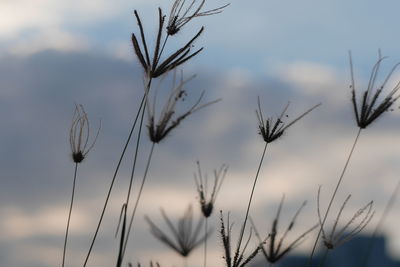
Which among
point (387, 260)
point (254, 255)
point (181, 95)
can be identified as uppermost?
point (387, 260)

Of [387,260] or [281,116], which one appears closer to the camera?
[281,116]

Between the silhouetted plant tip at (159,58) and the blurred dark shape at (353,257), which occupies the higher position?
the blurred dark shape at (353,257)

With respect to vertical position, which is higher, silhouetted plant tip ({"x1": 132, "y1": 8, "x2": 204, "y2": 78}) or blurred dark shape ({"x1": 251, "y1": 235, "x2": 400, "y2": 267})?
blurred dark shape ({"x1": 251, "y1": 235, "x2": 400, "y2": 267})

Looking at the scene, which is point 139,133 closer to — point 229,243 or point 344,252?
point 229,243

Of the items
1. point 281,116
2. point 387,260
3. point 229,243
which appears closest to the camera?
point 229,243

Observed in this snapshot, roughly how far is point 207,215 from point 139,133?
0.71 metres

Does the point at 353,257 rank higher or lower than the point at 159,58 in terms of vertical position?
higher

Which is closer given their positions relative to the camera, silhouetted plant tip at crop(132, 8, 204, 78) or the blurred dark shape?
silhouetted plant tip at crop(132, 8, 204, 78)

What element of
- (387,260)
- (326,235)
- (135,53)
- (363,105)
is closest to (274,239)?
(326,235)

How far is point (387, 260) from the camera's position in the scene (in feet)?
395

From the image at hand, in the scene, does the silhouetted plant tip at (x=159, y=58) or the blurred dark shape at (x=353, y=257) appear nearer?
the silhouetted plant tip at (x=159, y=58)

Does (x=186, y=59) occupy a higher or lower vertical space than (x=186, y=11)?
lower

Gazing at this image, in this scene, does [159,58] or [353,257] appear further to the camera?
[353,257]

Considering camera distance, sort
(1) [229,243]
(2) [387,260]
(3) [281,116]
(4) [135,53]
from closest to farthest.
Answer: (1) [229,243], (4) [135,53], (3) [281,116], (2) [387,260]
